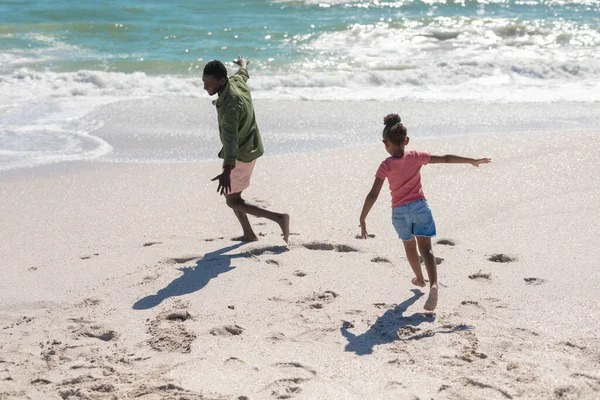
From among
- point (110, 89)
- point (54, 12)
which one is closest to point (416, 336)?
point (110, 89)

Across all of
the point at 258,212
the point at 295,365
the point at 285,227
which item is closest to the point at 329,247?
the point at 285,227

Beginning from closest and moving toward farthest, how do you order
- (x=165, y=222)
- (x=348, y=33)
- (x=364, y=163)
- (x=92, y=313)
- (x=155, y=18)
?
(x=92, y=313), (x=165, y=222), (x=364, y=163), (x=348, y=33), (x=155, y=18)

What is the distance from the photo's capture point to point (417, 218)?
4.95m

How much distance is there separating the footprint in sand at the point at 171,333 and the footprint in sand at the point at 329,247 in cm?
143

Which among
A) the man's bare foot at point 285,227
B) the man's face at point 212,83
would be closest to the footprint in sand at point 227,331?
the man's bare foot at point 285,227

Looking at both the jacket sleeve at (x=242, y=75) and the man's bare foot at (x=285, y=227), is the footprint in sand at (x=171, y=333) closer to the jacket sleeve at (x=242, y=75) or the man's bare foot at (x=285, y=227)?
the man's bare foot at (x=285, y=227)

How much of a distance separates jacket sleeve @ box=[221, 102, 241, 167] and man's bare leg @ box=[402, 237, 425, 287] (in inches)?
56.3

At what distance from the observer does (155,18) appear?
61.2 feet

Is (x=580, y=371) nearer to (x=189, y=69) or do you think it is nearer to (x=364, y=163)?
(x=364, y=163)

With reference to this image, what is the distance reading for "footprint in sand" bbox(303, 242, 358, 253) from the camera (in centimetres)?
607

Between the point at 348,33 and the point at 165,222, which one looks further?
the point at 348,33

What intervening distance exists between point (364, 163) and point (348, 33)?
9501 millimetres

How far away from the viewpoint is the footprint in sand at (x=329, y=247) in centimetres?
607

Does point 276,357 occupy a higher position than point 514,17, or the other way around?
point 514,17
